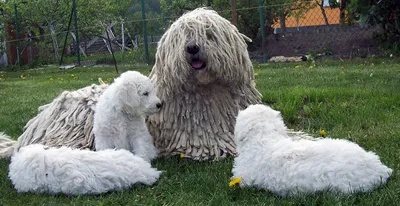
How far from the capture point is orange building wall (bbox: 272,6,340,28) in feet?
47.1

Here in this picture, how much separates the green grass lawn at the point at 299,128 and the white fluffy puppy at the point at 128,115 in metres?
0.22

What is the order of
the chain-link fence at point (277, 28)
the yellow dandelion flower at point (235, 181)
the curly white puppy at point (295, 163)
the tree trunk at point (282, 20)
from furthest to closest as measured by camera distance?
the tree trunk at point (282, 20)
the chain-link fence at point (277, 28)
the yellow dandelion flower at point (235, 181)
the curly white puppy at point (295, 163)

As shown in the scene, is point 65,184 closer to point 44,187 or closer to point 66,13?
point 44,187

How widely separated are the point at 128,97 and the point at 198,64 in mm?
578

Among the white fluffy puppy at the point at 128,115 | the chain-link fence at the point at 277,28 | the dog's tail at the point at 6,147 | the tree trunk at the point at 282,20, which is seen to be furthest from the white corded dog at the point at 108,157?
the tree trunk at the point at 282,20

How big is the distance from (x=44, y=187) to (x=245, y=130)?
136 centimetres

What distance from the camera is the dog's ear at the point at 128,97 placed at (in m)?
3.96

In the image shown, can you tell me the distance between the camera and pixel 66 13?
66.3 feet

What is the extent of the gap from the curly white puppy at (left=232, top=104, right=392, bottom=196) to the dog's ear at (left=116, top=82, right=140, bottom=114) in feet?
3.04

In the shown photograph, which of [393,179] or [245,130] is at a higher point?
[245,130]

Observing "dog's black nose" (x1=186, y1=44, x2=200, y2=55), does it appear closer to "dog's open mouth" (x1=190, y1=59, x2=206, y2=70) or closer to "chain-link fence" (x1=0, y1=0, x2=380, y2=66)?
"dog's open mouth" (x1=190, y1=59, x2=206, y2=70)

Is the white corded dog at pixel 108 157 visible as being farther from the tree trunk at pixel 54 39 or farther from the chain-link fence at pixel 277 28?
the tree trunk at pixel 54 39

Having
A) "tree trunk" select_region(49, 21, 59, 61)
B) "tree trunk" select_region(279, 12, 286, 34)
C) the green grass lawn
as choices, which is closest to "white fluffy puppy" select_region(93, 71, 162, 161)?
the green grass lawn

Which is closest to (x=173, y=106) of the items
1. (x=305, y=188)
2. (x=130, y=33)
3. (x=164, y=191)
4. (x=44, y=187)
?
(x=164, y=191)
